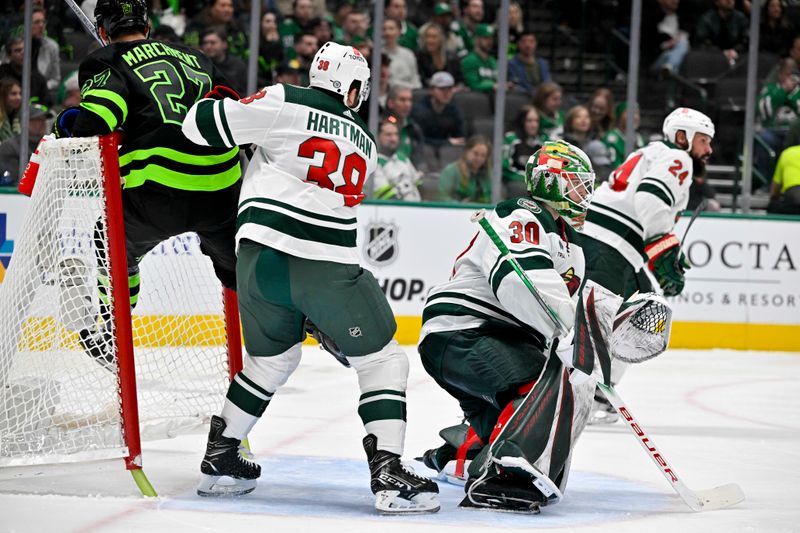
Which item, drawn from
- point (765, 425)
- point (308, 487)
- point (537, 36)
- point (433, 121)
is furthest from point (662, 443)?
point (537, 36)

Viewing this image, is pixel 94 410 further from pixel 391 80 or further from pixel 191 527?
pixel 391 80

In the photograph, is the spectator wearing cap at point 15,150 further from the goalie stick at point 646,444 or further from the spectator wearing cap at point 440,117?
the goalie stick at point 646,444

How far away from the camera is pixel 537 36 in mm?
7602

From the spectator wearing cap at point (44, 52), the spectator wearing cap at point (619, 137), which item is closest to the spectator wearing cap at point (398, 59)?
the spectator wearing cap at point (619, 137)

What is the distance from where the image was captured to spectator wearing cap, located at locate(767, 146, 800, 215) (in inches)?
292

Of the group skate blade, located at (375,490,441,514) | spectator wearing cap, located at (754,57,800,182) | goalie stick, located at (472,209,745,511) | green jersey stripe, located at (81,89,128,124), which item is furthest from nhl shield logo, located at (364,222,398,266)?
skate blade, located at (375,490,441,514)

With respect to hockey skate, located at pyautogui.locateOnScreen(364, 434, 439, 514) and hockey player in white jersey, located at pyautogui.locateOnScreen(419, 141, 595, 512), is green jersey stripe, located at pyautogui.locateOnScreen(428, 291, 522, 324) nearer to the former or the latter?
hockey player in white jersey, located at pyautogui.locateOnScreen(419, 141, 595, 512)

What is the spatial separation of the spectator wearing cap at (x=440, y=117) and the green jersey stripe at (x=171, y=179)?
3.83 meters

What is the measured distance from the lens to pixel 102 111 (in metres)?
3.15

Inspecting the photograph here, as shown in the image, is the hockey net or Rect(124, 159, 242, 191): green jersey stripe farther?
Rect(124, 159, 242, 191): green jersey stripe

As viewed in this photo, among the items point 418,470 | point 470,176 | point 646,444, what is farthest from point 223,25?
point 646,444

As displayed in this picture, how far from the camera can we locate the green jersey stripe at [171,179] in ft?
11.1

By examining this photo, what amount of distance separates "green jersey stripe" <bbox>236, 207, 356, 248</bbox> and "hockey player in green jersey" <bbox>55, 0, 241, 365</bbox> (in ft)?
1.19

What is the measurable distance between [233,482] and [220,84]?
118cm
